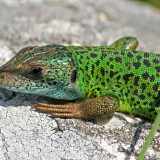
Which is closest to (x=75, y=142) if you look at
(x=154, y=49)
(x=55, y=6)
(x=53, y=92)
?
(x=53, y=92)

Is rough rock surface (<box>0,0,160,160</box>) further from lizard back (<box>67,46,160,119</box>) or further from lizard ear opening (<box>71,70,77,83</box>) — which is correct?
lizard ear opening (<box>71,70,77,83</box>)

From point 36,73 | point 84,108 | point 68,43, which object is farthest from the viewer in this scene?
point 68,43

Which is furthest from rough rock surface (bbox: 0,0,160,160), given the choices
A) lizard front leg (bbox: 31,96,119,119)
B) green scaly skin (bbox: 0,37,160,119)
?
green scaly skin (bbox: 0,37,160,119)

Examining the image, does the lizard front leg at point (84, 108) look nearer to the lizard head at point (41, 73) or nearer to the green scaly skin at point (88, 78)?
the green scaly skin at point (88, 78)

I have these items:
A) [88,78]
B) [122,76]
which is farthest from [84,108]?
[122,76]

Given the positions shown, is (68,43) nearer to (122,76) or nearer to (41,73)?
(122,76)
